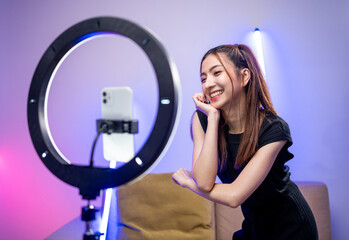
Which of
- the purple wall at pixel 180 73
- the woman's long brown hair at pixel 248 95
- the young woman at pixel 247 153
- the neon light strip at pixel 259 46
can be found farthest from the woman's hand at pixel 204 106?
the neon light strip at pixel 259 46

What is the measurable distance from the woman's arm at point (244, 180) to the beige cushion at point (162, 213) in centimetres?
85

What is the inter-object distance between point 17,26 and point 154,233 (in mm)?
2070

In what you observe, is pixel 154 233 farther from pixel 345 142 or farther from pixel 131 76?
pixel 345 142

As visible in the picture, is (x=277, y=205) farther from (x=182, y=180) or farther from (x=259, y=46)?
(x=259, y=46)

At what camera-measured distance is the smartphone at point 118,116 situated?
1.23 ft

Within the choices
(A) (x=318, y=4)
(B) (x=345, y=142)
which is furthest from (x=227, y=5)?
(B) (x=345, y=142)

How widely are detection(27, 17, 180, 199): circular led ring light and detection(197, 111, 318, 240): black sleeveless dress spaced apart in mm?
822

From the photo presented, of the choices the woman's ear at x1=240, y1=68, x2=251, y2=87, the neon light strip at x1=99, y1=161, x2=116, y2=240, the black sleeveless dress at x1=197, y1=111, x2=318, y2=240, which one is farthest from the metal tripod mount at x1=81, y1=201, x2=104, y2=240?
the woman's ear at x1=240, y1=68, x2=251, y2=87

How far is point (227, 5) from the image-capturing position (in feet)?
7.24

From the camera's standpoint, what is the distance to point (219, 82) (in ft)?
3.64

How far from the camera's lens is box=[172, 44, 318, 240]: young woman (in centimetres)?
106

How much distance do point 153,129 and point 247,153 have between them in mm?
839

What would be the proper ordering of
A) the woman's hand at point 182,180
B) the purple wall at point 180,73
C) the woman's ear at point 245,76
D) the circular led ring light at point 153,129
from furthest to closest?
1. the purple wall at point 180,73
2. the woman's ear at point 245,76
3. the woman's hand at point 182,180
4. the circular led ring light at point 153,129

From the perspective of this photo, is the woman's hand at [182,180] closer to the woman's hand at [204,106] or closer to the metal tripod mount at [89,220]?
the woman's hand at [204,106]
